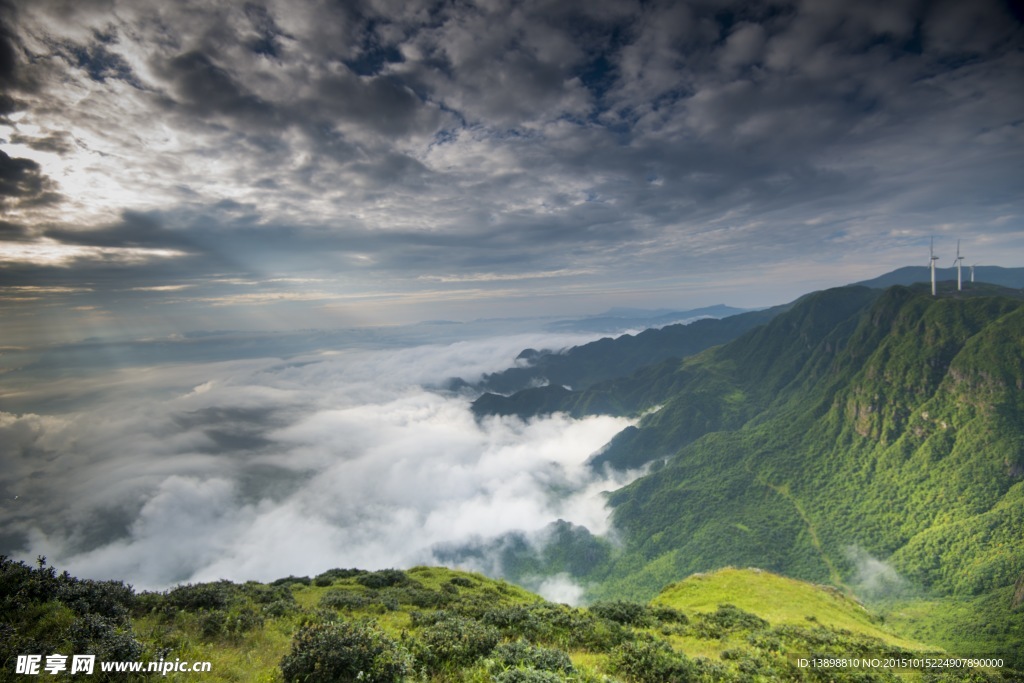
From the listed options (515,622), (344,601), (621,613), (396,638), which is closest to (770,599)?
(621,613)

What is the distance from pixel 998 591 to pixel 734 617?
244m

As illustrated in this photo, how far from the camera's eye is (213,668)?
1483cm

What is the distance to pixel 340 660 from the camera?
39.1 feet

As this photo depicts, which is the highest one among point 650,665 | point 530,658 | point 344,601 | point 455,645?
point 455,645

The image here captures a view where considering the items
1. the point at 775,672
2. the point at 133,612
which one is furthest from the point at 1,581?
the point at 775,672

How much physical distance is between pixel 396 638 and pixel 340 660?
6.80 meters

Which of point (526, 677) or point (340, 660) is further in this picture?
point (526, 677)

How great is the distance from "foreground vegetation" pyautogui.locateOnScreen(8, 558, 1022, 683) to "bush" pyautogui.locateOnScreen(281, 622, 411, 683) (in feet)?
0.12

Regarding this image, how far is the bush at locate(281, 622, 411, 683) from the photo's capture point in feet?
38.8

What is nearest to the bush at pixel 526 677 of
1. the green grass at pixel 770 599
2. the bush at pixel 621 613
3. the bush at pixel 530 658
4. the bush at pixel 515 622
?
the bush at pixel 530 658

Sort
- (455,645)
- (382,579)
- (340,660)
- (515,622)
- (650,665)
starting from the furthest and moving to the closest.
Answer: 1. (382,579)
2. (515,622)
3. (650,665)
4. (455,645)
5. (340,660)

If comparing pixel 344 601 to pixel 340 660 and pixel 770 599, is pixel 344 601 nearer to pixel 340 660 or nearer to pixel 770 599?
pixel 340 660

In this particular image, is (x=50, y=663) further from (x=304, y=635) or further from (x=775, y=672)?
(x=775, y=672)

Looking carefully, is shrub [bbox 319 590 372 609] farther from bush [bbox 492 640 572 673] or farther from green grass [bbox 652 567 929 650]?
green grass [bbox 652 567 929 650]
